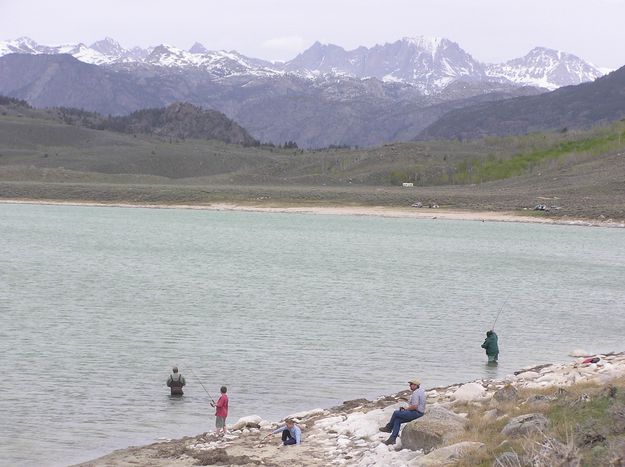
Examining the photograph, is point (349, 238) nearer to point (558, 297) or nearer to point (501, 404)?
point (558, 297)

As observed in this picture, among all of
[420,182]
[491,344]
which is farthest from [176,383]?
[420,182]

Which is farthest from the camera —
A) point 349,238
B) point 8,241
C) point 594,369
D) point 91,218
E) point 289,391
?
point 91,218

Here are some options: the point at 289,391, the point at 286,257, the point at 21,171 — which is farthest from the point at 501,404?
the point at 21,171

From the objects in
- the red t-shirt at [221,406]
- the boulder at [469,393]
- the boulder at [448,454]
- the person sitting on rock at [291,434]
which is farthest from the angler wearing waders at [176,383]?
the boulder at [448,454]

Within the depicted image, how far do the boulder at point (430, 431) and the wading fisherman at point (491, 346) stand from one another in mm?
11376

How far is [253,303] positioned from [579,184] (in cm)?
10230

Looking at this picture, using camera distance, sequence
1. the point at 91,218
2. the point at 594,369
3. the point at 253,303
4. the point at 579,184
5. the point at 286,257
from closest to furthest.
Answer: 1. the point at 594,369
2. the point at 253,303
3. the point at 286,257
4. the point at 91,218
5. the point at 579,184

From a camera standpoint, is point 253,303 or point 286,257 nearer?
point 253,303

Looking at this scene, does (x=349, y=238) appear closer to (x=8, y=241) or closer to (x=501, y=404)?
(x=8, y=241)

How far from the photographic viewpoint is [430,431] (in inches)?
648

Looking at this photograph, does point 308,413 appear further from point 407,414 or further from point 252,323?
point 252,323

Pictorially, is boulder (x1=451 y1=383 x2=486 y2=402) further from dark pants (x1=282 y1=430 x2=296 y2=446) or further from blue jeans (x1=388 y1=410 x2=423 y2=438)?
dark pants (x1=282 y1=430 x2=296 y2=446)

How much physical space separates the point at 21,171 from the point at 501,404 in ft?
530

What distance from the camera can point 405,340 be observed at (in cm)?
3244
